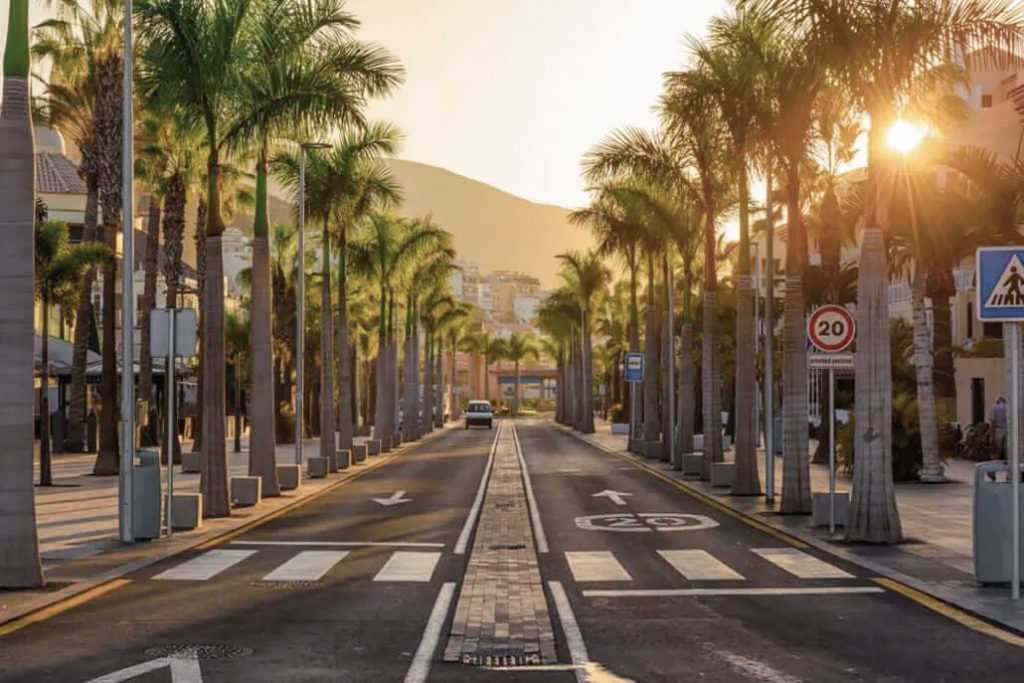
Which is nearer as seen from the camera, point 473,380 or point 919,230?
point 919,230

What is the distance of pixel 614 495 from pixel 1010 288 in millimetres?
16139

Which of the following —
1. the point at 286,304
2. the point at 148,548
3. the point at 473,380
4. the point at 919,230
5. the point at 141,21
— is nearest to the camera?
the point at 148,548

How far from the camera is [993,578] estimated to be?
46.9ft

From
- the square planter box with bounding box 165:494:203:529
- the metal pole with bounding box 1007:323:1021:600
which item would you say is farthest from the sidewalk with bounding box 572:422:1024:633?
the square planter box with bounding box 165:494:203:529

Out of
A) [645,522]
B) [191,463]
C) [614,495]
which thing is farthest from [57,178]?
[645,522]

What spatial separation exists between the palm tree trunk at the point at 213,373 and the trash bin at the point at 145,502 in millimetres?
3830

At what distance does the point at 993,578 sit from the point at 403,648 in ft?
22.3

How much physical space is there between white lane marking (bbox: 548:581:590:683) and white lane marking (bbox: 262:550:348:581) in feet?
9.68

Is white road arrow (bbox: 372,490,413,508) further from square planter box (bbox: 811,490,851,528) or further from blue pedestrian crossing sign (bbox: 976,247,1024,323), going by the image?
blue pedestrian crossing sign (bbox: 976,247,1024,323)

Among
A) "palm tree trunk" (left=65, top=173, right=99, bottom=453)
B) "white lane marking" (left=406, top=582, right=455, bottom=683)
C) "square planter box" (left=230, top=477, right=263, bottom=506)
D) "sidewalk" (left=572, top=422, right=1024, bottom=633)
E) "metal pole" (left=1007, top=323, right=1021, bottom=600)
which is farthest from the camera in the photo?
"palm tree trunk" (left=65, top=173, right=99, bottom=453)

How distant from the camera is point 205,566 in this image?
16.7 metres

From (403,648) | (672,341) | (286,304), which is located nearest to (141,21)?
(403,648)

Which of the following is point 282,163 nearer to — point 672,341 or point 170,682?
point 672,341

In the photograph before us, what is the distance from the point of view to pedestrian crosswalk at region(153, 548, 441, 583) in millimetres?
15648
